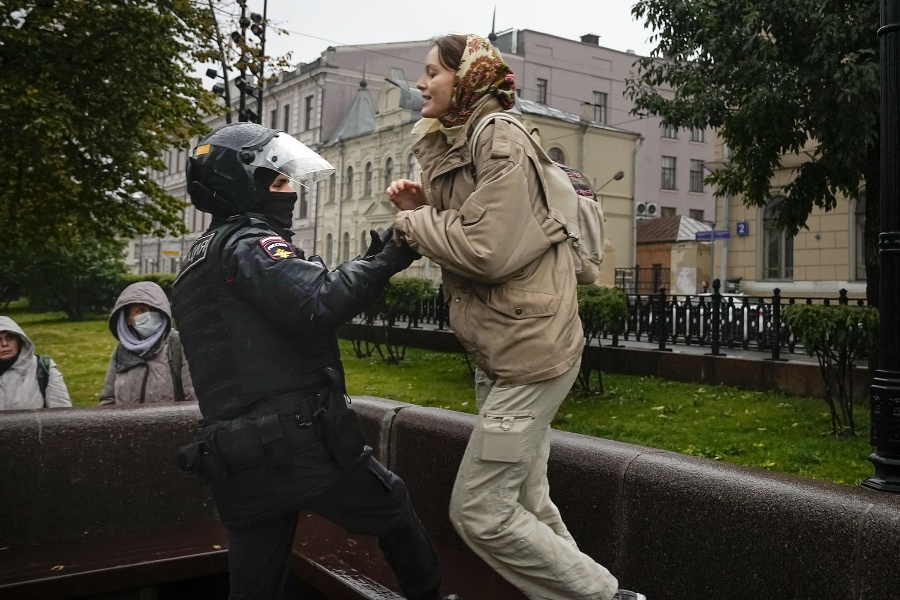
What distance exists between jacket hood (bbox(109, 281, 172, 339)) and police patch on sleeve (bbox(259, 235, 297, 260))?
10.6 ft

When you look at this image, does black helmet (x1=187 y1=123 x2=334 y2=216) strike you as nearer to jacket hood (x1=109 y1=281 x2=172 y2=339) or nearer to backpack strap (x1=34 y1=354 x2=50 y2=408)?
jacket hood (x1=109 y1=281 x2=172 y2=339)

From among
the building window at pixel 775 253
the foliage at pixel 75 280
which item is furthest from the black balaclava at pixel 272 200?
the foliage at pixel 75 280

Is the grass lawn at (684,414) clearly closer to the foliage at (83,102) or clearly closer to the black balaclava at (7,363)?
the foliage at (83,102)

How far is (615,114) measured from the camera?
170ft

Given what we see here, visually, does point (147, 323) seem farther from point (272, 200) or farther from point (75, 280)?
point (75, 280)

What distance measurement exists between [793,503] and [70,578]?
122 inches

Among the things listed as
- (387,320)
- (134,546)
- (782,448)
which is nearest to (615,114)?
(387,320)

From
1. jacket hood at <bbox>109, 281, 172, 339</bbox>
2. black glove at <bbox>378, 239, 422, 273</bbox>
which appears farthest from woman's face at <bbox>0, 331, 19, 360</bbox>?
black glove at <bbox>378, 239, 422, 273</bbox>

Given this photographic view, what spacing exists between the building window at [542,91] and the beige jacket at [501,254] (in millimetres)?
47095

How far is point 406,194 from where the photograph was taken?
2906mm

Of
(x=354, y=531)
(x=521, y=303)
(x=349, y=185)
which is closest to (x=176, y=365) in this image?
(x=354, y=531)

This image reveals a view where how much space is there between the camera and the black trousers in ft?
8.77

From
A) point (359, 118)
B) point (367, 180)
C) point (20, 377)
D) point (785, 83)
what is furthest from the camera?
point (359, 118)

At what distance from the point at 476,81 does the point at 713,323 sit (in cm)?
923
